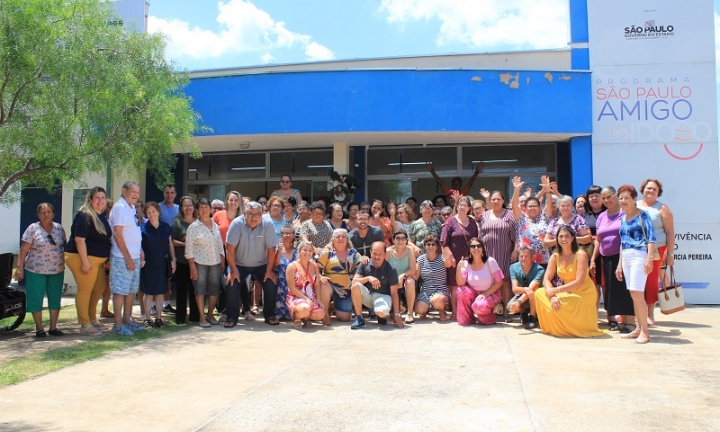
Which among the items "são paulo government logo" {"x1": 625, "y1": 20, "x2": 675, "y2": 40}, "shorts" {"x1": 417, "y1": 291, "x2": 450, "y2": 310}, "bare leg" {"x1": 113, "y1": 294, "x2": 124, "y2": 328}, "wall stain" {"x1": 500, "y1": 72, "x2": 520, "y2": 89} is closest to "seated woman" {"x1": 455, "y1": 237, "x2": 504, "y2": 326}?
"shorts" {"x1": 417, "y1": 291, "x2": 450, "y2": 310}

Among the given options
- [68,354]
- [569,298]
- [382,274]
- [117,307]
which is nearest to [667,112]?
[569,298]

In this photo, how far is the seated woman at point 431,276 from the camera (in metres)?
7.91

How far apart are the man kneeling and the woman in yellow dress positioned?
177 cm

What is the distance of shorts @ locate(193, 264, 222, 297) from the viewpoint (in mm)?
7613

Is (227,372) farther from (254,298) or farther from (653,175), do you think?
(653,175)

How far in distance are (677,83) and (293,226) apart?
7.10 metres

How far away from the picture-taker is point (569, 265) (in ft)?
22.8

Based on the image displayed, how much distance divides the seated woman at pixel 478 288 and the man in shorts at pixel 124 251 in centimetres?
402

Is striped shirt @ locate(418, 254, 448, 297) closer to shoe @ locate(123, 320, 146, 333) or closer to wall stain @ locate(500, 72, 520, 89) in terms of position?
shoe @ locate(123, 320, 146, 333)

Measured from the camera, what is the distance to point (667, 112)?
1026 centimetres

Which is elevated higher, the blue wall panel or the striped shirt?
the blue wall panel

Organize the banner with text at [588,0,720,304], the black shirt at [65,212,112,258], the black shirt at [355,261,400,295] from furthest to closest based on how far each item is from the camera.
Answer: the banner with text at [588,0,720,304], the black shirt at [355,261,400,295], the black shirt at [65,212,112,258]

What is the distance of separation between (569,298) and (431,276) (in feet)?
6.02

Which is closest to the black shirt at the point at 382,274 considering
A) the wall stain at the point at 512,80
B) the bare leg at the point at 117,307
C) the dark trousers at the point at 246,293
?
the dark trousers at the point at 246,293
